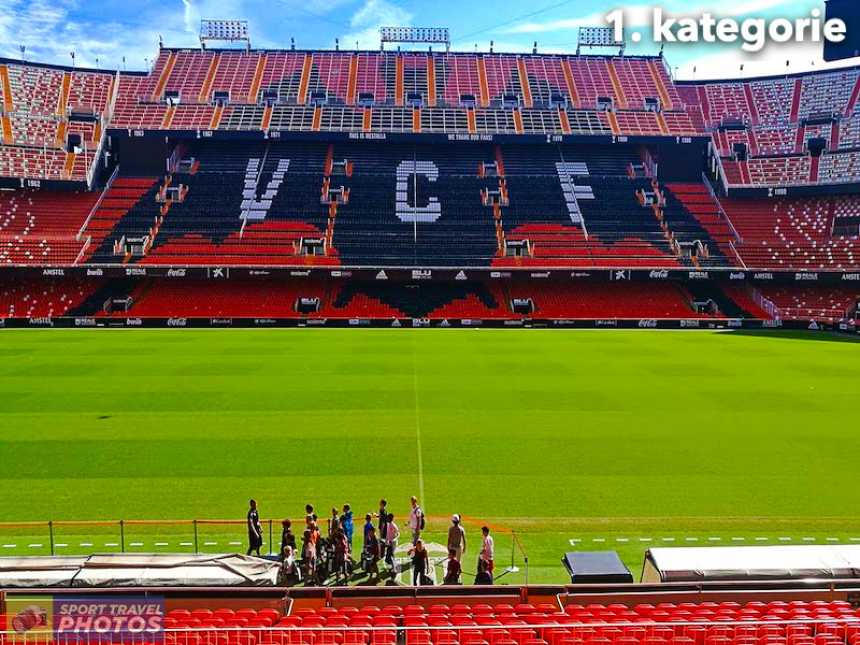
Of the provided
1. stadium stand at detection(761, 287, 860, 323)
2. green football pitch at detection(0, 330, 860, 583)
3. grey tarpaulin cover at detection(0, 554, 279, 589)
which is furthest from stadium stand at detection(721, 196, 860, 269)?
grey tarpaulin cover at detection(0, 554, 279, 589)

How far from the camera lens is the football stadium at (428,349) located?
8828 mm

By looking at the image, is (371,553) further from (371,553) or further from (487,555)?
(487,555)

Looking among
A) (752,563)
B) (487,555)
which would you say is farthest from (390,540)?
(752,563)

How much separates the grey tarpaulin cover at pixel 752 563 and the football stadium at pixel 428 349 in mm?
51

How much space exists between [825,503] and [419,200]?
48187 millimetres

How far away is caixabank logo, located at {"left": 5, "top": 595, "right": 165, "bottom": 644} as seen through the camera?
6.50 m

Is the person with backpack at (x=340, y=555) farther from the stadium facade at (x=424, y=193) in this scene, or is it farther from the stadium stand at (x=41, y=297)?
the stadium stand at (x=41, y=297)

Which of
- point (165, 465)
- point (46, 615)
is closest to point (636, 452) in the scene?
point (165, 465)

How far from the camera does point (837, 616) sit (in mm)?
7539

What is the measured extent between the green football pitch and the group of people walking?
3.94ft

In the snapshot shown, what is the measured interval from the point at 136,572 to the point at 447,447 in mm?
9616

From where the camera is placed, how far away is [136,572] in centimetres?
877

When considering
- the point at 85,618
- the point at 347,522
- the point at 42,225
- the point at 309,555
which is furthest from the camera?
the point at 42,225

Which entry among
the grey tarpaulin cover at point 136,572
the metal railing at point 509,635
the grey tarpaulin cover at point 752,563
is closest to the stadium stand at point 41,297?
the grey tarpaulin cover at point 136,572
